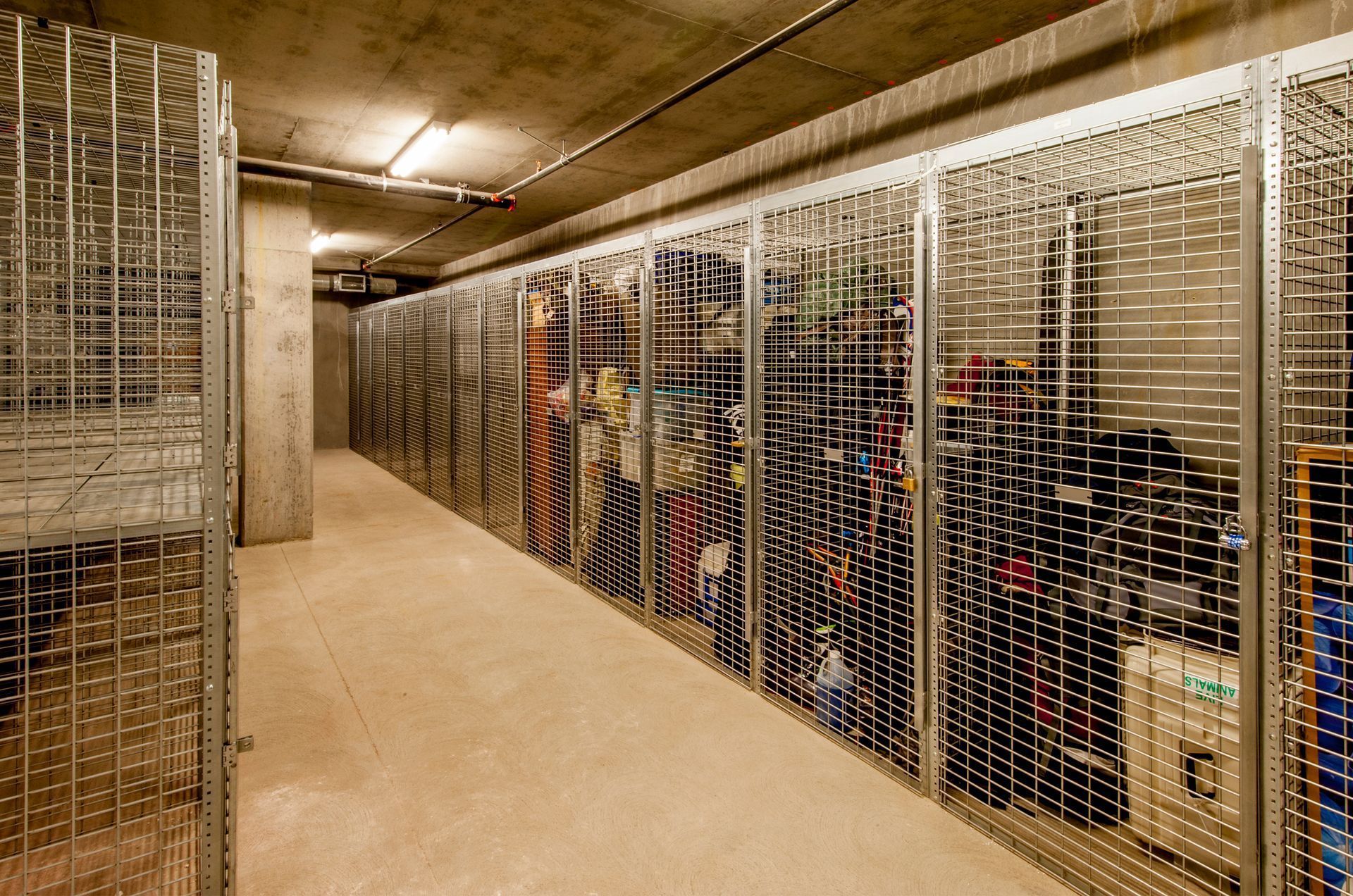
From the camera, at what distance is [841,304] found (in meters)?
2.99

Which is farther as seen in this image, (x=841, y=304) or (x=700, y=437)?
(x=700, y=437)

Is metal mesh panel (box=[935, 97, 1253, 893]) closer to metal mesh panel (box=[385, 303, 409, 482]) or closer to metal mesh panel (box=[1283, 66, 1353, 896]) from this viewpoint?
metal mesh panel (box=[1283, 66, 1353, 896])

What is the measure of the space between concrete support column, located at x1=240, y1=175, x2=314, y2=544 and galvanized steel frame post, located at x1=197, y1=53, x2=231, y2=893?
429 cm

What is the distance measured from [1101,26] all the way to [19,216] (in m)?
3.63

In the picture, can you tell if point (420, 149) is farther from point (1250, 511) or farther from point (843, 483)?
point (1250, 511)

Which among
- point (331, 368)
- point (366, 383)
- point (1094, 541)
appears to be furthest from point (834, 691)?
point (331, 368)

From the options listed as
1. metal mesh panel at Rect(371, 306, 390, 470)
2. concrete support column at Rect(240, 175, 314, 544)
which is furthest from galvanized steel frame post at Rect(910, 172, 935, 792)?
metal mesh panel at Rect(371, 306, 390, 470)

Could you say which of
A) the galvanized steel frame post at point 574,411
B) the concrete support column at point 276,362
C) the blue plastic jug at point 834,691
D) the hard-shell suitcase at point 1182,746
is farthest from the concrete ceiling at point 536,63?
the blue plastic jug at point 834,691

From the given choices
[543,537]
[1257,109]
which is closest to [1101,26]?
[1257,109]

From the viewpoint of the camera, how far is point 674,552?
388cm

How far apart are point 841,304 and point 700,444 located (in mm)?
1059

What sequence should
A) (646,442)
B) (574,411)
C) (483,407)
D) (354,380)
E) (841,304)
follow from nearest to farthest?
(841,304) → (646,442) → (574,411) → (483,407) → (354,380)

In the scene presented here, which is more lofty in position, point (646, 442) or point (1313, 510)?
point (646, 442)

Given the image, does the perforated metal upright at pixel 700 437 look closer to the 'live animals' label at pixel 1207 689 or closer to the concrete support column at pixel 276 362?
the 'live animals' label at pixel 1207 689
